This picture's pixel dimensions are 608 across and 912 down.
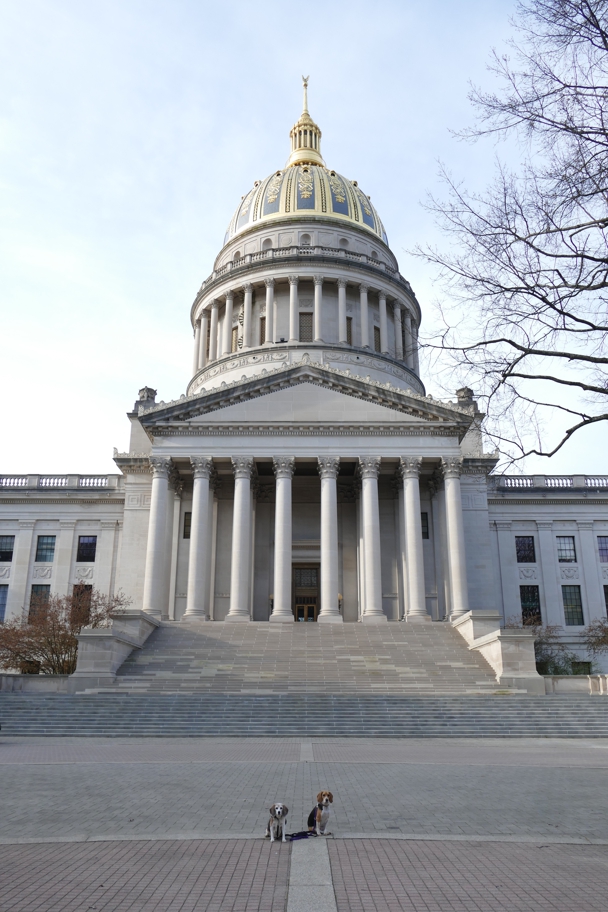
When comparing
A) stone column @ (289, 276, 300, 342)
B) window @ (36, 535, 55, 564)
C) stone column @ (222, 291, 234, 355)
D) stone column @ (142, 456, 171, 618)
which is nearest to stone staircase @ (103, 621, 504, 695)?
stone column @ (142, 456, 171, 618)

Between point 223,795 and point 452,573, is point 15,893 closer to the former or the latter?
point 223,795

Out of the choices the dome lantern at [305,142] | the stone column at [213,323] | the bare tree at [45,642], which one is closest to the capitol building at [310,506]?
the stone column at [213,323]

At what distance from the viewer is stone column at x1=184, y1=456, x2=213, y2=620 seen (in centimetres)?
4281

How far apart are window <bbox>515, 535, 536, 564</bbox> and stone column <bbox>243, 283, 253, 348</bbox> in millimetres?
27649

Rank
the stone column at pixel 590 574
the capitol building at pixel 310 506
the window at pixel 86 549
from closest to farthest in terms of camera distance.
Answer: the capitol building at pixel 310 506
the stone column at pixel 590 574
the window at pixel 86 549

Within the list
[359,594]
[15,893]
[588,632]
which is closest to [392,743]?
[15,893]

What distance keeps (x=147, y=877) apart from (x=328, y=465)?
124ft

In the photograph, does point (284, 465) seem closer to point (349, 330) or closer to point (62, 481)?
point (62, 481)

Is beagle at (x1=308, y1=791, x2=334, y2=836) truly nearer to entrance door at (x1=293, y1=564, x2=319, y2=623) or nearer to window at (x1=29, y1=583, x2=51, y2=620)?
window at (x1=29, y1=583, x2=51, y2=620)

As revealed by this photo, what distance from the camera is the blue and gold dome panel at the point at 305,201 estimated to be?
72500mm

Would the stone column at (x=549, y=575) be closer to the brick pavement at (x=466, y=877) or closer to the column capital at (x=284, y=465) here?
the column capital at (x=284, y=465)

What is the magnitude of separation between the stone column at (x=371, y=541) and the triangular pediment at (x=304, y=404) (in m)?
2.99

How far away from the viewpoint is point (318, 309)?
6444 cm

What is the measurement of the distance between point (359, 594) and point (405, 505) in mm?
7359
